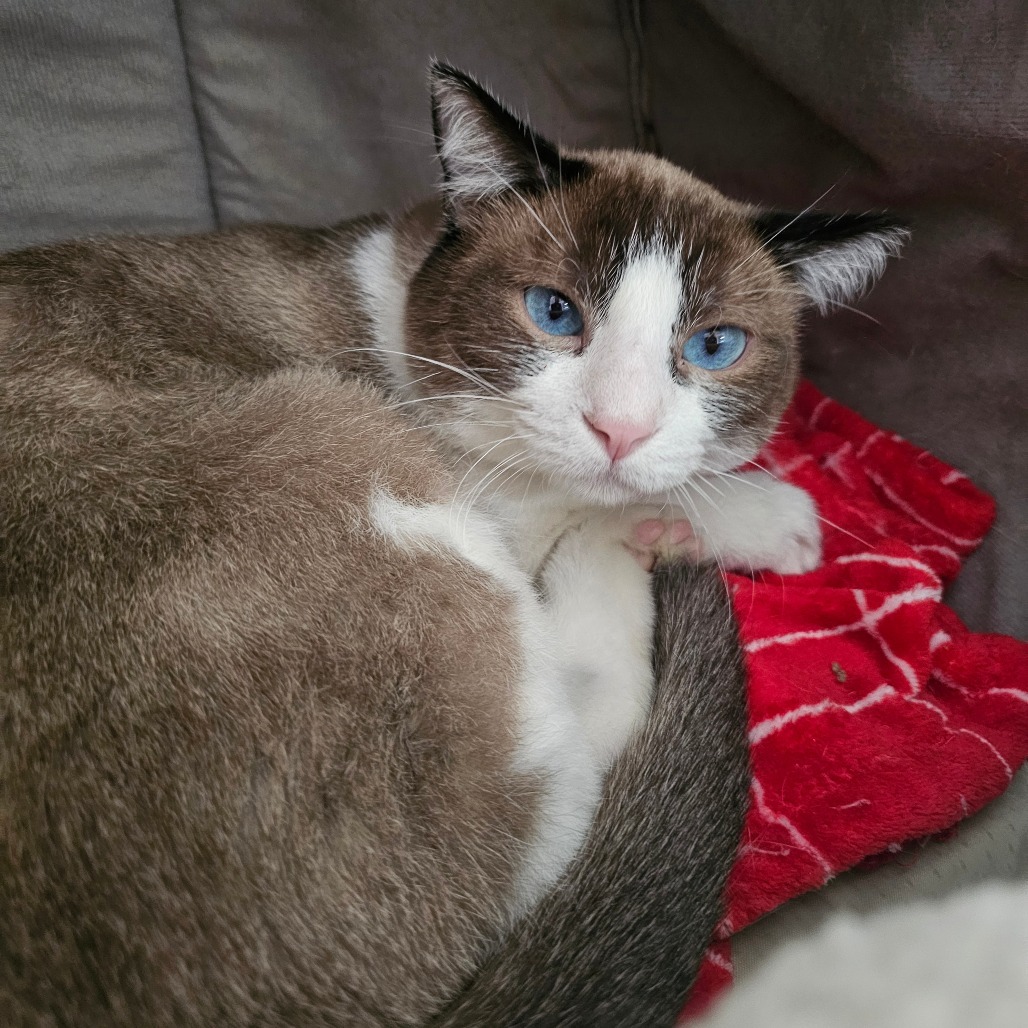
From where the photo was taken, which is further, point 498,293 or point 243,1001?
point 498,293

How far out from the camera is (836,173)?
192cm

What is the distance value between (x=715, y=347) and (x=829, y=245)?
12.8 inches

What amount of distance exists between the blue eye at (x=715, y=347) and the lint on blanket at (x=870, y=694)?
44cm

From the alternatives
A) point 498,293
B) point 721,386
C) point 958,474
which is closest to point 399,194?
point 498,293

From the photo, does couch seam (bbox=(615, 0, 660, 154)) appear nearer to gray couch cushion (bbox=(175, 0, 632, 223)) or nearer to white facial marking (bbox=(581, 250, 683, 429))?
gray couch cushion (bbox=(175, 0, 632, 223))

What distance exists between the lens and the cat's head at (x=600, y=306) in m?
1.35

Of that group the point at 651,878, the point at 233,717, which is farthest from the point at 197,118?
the point at 651,878

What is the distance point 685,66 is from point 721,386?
4.37 feet

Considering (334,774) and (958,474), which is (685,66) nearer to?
(958,474)

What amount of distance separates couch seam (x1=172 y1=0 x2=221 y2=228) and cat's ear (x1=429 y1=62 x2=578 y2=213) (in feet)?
3.23

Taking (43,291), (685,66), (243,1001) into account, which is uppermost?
(685,66)

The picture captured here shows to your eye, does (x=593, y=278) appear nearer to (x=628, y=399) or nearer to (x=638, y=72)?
(x=628, y=399)

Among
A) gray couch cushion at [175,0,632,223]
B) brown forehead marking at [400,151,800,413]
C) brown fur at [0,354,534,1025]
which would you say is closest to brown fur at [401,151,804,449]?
brown forehead marking at [400,151,800,413]

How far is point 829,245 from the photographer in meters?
1.54
